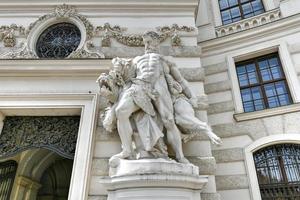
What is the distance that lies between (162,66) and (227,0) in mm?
6359

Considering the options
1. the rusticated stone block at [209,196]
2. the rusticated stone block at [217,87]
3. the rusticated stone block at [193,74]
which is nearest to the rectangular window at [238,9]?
the rusticated stone block at [217,87]

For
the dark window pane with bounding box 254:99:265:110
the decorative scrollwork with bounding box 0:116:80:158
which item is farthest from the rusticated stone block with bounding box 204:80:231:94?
the decorative scrollwork with bounding box 0:116:80:158

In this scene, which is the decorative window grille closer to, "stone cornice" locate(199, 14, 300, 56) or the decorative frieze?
the decorative frieze

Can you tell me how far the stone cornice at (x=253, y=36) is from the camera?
7.84m

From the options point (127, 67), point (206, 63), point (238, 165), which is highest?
point (206, 63)

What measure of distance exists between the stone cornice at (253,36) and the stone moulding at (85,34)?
152cm

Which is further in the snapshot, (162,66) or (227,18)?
(227,18)

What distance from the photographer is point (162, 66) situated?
5570 millimetres

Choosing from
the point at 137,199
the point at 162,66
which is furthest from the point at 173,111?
the point at 137,199

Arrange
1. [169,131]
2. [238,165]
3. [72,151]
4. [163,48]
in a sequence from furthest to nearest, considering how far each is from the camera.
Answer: [163,48] → [238,165] → [72,151] → [169,131]

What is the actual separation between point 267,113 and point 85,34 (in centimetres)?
584

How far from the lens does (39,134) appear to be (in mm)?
6293

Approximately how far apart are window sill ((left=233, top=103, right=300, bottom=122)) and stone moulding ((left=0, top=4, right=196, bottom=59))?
9.13ft

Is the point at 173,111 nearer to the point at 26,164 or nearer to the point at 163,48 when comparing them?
the point at 163,48
